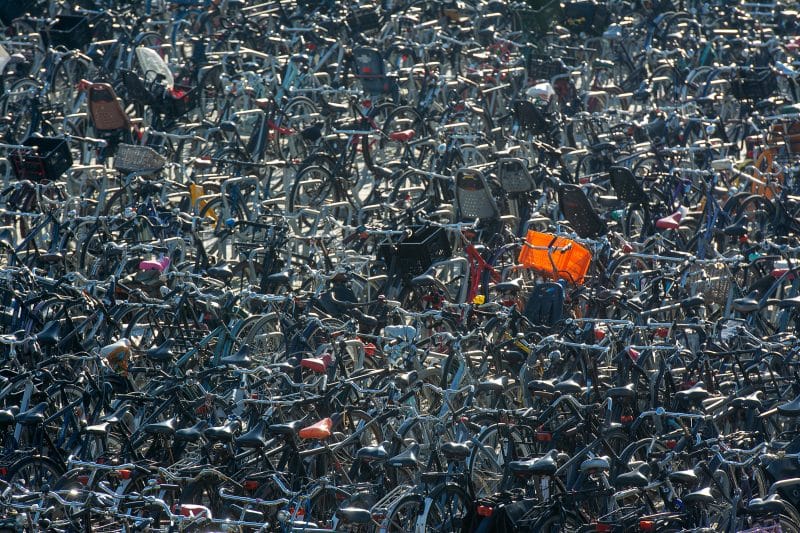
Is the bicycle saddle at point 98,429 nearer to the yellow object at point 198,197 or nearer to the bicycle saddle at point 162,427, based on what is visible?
the bicycle saddle at point 162,427

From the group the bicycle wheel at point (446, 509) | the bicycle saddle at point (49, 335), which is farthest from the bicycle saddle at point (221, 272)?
the bicycle wheel at point (446, 509)

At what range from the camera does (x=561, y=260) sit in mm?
12656

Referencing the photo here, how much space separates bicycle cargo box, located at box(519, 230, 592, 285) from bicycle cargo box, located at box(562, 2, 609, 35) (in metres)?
9.09

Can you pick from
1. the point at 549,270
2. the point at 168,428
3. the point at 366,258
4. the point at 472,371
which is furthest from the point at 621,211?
the point at 168,428

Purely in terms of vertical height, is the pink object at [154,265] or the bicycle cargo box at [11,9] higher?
the pink object at [154,265]

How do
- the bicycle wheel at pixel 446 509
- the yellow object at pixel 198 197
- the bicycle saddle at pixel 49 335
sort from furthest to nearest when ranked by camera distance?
the yellow object at pixel 198 197
the bicycle saddle at pixel 49 335
the bicycle wheel at pixel 446 509

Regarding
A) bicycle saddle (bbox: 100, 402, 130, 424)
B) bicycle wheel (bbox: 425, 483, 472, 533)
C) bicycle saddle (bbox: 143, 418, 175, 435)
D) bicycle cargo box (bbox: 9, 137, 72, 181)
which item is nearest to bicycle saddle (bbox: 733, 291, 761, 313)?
bicycle wheel (bbox: 425, 483, 472, 533)

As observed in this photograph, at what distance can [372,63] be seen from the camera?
1791 centimetres

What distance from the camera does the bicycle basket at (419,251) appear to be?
12.6 meters

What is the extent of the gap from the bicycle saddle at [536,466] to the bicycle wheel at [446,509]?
0.35 metres

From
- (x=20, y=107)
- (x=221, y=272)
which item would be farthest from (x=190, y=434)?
(x=20, y=107)

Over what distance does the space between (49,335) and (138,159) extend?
4082mm

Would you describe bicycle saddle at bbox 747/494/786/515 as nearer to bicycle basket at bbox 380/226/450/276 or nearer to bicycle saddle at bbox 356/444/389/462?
bicycle saddle at bbox 356/444/389/462

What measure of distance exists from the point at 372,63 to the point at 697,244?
5.68 m
